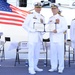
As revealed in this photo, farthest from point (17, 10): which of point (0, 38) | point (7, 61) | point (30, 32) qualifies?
point (30, 32)

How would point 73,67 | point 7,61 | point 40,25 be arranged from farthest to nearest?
point 7,61 → point 73,67 → point 40,25

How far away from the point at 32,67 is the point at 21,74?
327 millimetres

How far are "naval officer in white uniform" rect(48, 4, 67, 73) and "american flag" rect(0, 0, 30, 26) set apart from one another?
2046 millimetres

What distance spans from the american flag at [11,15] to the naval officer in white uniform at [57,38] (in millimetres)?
2046

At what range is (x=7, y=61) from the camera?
8.62m

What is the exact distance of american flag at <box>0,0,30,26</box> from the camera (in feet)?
28.4

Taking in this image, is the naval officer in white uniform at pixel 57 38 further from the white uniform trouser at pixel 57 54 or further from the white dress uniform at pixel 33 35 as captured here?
the white dress uniform at pixel 33 35

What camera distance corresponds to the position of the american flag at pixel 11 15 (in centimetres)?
865

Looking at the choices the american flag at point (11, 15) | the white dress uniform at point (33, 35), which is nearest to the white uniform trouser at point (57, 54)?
the white dress uniform at point (33, 35)

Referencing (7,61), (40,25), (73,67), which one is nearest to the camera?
(40,25)

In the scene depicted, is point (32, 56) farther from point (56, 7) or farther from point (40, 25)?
point (56, 7)

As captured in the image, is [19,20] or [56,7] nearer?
[56,7]

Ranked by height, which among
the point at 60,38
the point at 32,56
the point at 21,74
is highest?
the point at 60,38

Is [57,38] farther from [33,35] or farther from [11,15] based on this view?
[11,15]
